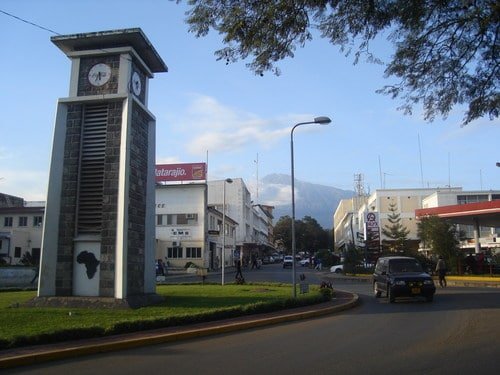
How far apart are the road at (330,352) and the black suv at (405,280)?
16.7ft

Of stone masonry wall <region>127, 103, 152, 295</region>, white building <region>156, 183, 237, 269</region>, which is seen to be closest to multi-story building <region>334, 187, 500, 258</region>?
white building <region>156, 183, 237, 269</region>

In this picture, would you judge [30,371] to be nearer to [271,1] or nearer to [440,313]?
[271,1]

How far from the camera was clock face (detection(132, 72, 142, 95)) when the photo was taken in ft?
59.9

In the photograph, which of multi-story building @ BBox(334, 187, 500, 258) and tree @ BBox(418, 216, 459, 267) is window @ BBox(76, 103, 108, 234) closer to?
tree @ BBox(418, 216, 459, 267)

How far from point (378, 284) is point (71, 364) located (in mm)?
15519

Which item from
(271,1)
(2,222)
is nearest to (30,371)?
(271,1)

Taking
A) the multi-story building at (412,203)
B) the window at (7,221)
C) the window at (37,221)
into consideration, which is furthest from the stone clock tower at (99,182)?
the window at (7,221)

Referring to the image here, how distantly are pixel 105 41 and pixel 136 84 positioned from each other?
1756mm

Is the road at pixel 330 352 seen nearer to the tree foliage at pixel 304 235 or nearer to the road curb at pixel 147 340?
the road curb at pixel 147 340

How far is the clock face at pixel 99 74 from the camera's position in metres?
17.9

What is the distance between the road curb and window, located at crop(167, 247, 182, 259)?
44313 millimetres

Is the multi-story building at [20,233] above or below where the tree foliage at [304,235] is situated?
below

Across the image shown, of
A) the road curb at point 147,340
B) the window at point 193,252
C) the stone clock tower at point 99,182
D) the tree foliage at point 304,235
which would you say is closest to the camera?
the road curb at point 147,340

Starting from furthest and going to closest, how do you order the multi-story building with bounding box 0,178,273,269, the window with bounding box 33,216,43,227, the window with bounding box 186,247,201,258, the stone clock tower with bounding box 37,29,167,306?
the window with bounding box 186,247,201,258 < the window with bounding box 33,216,43,227 < the multi-story building with bounding box 0,178,273,269 < the stone clock tower with bounding box 37,29,167,306
